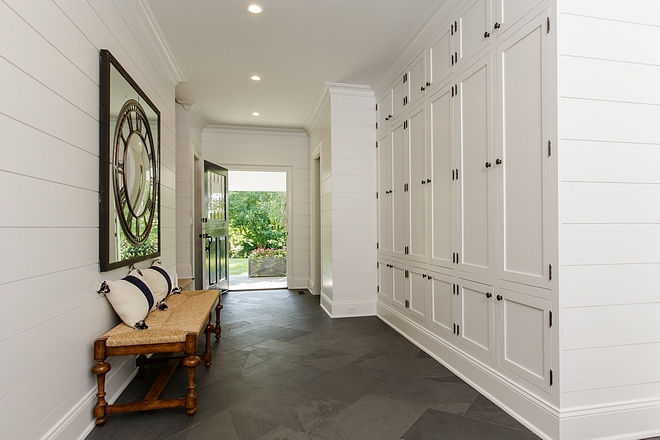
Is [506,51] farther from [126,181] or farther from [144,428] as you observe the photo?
[144,428]

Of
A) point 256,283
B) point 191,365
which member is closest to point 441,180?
point 191,365

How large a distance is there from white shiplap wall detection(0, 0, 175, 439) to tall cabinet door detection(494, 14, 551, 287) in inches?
90.4

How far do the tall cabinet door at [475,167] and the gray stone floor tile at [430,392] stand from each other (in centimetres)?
78

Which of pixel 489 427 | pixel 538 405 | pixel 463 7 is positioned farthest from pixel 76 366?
pixel 463 7

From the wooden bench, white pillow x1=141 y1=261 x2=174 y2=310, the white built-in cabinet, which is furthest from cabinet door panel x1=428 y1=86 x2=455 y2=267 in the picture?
white pillow x1=141 y1=261 x2=174 y2=310

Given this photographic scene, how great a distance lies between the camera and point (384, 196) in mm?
4195

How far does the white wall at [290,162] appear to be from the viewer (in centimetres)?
629

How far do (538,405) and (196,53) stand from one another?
12.6 ft

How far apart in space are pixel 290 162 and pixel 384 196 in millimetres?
2721

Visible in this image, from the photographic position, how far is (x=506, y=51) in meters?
2.17

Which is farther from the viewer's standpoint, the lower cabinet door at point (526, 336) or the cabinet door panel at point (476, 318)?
the cabinet door panel at point (476, 318)

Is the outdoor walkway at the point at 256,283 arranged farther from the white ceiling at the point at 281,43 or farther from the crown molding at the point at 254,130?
the white ceiling at the point at 281,43

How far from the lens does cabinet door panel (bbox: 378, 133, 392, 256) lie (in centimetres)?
403

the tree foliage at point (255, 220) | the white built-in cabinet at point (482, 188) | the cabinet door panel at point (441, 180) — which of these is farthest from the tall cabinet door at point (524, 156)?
the tree foliage at point (255, 220)
